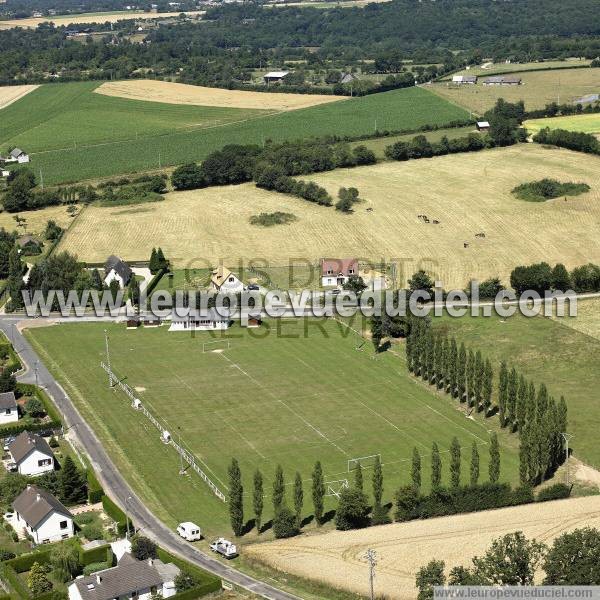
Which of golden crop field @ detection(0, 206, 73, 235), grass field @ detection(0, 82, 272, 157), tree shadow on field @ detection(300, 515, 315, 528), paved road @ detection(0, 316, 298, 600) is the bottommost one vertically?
tree shadow on field @ detection(300, 515, 315, 528)

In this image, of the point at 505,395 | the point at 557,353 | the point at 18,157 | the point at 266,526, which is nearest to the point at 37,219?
the point at 18,157

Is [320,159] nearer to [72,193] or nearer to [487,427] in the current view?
[72,193]

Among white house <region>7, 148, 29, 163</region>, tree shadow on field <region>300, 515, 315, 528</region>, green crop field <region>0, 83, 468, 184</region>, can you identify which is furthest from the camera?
white house <region>7, 148, 29, 163</region>

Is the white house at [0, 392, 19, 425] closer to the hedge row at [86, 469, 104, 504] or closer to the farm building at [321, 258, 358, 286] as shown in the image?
the hedge row at [86, 469, 104, 504]

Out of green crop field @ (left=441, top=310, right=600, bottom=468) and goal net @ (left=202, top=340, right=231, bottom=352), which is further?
goal net @ (left=202, top=340, right=231, bottom=352)

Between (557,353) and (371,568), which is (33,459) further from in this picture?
(557,353)

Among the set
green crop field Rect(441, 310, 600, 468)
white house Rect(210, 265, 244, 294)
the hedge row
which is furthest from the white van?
white house Rect(210, 265, 244, 294)

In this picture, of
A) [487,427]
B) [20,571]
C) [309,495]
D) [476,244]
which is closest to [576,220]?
[476,244]
